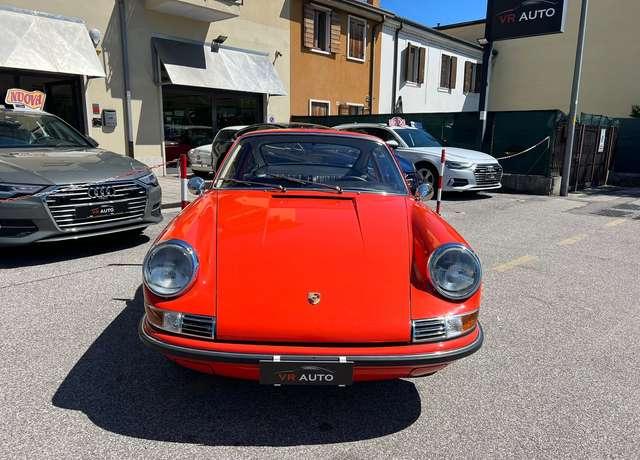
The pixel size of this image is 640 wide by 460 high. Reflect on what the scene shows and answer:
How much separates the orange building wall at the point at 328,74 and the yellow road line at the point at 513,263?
526 inches

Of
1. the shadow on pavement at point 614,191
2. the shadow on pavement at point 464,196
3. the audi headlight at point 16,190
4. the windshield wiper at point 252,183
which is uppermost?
the windshield wiper at point 252,183

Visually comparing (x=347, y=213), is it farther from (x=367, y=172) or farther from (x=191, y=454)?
(x=191, y=454)

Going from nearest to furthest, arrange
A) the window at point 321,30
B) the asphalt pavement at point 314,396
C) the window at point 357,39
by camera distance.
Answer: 1. the asphalt pavement at point 314,396
2. the window at point 321,30
3. the window at point 357,39

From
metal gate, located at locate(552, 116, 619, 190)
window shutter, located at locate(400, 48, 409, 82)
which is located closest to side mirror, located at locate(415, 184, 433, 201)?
metal gate, located at locate(552, 116, 619, 190)

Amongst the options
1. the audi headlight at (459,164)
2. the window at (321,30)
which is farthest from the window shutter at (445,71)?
the audi headlight at (459,164)

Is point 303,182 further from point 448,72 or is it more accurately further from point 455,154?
point 448,72

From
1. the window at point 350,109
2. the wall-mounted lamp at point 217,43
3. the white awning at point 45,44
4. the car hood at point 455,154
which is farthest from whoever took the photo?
the window at point 350,109

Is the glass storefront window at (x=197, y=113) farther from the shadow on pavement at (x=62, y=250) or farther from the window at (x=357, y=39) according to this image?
the shadow on pavement at (x=62, y=250)

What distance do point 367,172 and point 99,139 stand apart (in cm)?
1066

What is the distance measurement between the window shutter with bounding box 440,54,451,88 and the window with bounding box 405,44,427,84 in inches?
72.5

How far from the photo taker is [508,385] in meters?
2.83

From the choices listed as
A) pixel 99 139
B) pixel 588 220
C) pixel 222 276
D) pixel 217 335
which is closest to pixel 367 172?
Answer: pixel 222 276

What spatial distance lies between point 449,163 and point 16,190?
27.4 ft

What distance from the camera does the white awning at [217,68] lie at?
12.9 metres
